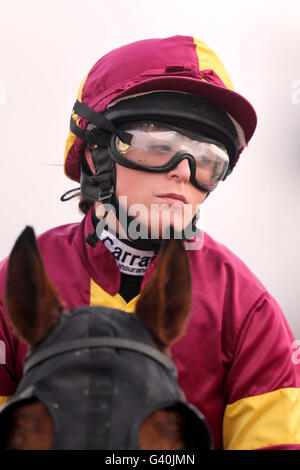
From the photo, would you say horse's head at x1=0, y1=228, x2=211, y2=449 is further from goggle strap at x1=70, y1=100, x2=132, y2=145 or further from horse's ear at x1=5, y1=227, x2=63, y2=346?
goggle strap at x1=70, y1=100, x2=132, y2=145

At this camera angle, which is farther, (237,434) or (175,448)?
(237,434)

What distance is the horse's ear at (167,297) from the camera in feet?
1.64

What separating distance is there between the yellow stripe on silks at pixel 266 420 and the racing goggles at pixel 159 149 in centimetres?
40

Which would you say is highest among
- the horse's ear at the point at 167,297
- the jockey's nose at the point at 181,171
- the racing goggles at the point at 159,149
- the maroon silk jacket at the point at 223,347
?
the racing goggles at the point at 159,149

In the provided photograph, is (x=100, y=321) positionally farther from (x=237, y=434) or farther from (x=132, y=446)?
(x=237, y=434)

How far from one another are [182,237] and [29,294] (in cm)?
44

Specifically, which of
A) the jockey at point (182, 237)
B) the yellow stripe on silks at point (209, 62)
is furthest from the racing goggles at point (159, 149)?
the yellow stripe on silks at point (209, 62)

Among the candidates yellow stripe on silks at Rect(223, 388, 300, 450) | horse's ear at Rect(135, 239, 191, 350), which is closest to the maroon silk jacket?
yellow stripe on silks at Rect(223, 388, 300, 450)

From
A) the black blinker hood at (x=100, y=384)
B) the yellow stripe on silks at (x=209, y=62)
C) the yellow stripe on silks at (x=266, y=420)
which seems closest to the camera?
the black blinker hood at (x=100, y=384)

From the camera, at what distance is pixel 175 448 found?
18.6 inches

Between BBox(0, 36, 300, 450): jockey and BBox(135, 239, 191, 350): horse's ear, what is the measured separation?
29 centimetres

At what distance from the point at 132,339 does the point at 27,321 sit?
0.11m

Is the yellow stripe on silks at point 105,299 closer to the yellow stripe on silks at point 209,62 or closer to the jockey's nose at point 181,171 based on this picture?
the jockey's nose at point 181,171

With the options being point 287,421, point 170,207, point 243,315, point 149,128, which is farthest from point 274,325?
point 149,128
